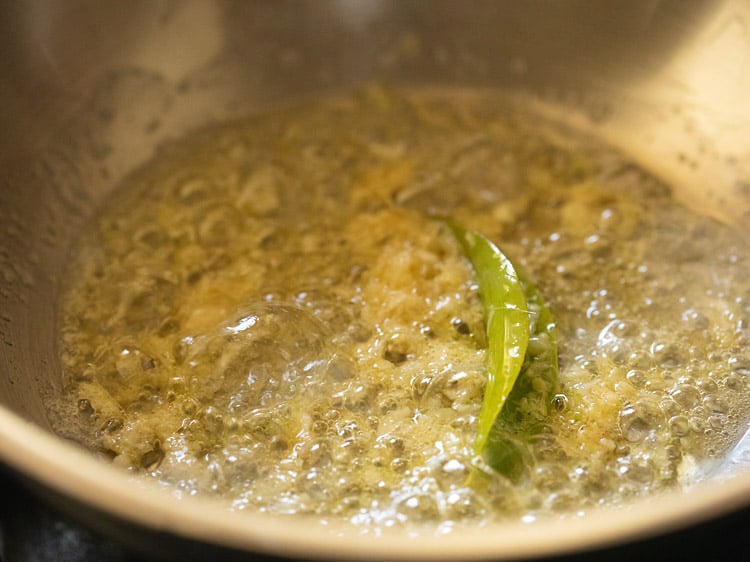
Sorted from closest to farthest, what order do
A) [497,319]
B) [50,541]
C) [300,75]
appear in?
[50,541], [497,319], [300,75]

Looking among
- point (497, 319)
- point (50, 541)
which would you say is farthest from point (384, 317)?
point (50, 541)

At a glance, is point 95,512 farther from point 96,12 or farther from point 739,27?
point 739,27

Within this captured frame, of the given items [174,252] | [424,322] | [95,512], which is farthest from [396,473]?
[174,252]

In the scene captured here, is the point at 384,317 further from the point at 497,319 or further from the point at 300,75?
the point at 300,75

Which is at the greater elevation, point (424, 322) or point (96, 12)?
point (96, 12)

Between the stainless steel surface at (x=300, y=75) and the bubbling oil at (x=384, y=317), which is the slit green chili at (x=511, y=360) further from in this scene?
the stainless steel surface at (x=300, y=75)

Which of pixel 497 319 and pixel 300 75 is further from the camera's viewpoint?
pixel 300 75

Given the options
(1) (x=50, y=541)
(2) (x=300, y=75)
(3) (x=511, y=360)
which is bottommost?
(1) (x=50, y=541)

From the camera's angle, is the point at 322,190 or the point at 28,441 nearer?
the point at 28,441
